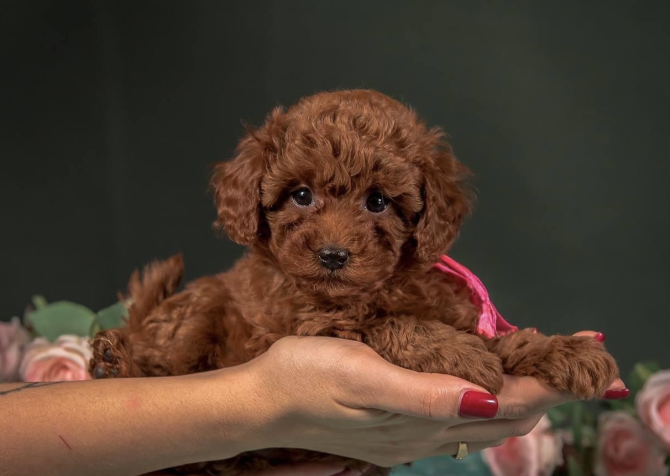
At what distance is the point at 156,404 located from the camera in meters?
2.15

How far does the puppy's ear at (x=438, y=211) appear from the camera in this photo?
6.83ft

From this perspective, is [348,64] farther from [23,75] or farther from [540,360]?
[540,360]

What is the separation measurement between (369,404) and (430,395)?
22 centimetres

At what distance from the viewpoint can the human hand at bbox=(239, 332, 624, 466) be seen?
1786mm

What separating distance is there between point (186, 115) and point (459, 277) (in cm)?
240

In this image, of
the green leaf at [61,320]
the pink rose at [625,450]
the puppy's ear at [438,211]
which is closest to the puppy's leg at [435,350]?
the puppy's ear at [438,211]

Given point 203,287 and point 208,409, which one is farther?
point 203,287

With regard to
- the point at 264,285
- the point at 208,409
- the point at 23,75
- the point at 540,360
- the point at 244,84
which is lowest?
the point at 208,409

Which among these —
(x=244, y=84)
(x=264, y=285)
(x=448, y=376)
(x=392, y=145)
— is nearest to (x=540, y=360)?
(x=448, y=376)

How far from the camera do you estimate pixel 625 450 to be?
3529 mm

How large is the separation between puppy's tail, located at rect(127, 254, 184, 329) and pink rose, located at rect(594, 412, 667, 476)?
2.61 metres

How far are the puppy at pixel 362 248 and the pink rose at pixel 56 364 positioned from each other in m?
1.44

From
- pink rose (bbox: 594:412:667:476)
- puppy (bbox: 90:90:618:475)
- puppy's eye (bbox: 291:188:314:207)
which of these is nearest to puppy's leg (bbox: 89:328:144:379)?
puppy (bbox: 90:90:618:475)

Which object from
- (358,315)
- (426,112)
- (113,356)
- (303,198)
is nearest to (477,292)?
(358,315)
